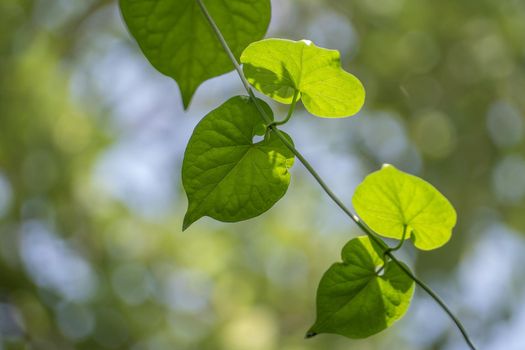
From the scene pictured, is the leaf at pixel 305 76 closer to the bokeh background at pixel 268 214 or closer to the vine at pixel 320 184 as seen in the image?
the vine at pixel 320 184

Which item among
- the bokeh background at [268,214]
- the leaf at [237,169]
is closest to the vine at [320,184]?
the leaf at [237,169]

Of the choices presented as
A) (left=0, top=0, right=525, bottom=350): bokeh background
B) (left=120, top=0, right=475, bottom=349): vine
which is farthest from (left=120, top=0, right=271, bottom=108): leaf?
(left=0, top=0, right=525, bottom=350): bokeh background

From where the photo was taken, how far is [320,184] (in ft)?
0.92

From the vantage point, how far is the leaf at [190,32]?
35cm

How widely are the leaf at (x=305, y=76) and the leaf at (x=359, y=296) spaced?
0.06m

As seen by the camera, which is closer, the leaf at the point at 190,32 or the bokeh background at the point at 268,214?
the leaf at the point at 190,32

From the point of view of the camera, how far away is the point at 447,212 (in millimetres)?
276

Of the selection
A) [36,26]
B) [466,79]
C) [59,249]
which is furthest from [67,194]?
[466,79]

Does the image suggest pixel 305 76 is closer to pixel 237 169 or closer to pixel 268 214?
pixel 237 169

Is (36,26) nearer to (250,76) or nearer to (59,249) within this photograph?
(59,249)

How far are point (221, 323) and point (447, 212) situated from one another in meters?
1.89

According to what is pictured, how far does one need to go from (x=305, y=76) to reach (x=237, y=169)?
0.17 ft

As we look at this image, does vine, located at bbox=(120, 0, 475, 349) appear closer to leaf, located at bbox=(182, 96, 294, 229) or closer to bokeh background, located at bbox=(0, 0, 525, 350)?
leaf, located at bbox=(182, 96, 294, 229)

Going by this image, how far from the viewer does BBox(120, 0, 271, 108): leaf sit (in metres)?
0.35
